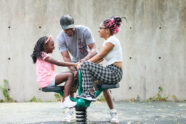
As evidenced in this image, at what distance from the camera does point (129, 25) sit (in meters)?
8.17

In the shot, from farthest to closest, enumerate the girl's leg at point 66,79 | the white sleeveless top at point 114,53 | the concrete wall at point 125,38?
the concrete wall at point 125,38 < the white sleeveless top at point 114,53 < the girl's leg at point 66,79

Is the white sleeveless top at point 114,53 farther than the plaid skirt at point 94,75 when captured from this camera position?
Yes

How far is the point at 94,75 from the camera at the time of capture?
3963 mm

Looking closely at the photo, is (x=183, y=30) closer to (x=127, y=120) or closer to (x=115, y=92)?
(x=115, y=92)

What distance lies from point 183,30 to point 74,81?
510 centimetres

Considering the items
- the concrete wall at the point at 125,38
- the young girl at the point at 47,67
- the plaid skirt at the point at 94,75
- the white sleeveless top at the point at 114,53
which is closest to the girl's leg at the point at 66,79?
the young girl at the point at 47,67

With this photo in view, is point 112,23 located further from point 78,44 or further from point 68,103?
point 68,103

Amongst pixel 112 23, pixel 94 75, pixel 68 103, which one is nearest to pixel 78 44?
pixel 112 23

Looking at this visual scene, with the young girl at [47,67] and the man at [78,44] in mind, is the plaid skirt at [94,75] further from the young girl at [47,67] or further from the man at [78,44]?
the man at [78,44]

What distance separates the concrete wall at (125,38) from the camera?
26.3ft

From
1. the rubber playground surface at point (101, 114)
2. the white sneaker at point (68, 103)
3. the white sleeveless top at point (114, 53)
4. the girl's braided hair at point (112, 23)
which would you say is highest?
the girl's braided hair at point (112, 23)

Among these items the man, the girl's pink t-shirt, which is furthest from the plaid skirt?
the man

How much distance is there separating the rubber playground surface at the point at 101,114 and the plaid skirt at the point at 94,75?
50.1 inches

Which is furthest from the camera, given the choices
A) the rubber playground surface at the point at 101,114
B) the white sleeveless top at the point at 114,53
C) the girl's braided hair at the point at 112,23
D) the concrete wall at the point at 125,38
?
the concrete wall at the point at 125,38
